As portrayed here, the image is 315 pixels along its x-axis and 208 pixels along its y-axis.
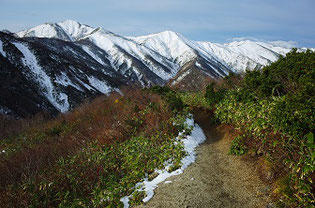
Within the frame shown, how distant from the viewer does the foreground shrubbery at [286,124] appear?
376 centimetres

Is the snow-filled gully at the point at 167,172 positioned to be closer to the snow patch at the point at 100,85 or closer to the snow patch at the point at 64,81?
the snow patch at the point at 64,81

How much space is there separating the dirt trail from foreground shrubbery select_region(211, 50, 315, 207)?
54 centimetres

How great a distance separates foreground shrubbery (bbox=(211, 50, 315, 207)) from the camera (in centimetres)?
376

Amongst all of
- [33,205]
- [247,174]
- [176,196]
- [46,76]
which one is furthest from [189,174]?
[46,76]

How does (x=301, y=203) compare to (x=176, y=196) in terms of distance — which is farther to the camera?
(x=176, y=196)

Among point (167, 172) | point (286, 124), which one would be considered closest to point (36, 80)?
point (167, 172)

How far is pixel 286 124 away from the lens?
185 inches

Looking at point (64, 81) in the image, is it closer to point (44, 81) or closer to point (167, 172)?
point (44, 81)

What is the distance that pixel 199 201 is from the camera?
13.7ft

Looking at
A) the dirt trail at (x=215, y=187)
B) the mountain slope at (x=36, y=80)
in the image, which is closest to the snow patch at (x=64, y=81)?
the mountain slope at (x=36, y=80)

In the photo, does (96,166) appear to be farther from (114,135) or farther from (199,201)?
(199,201)

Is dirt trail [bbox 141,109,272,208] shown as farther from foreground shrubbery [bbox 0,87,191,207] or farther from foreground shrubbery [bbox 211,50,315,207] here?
foreground shrubbery [bbox 0,87,191,207]

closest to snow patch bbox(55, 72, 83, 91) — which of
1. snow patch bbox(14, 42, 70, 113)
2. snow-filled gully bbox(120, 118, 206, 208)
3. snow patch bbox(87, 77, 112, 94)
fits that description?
snow patch bbox(14, 42, 70, 113)

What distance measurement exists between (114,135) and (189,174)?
530 centimetres
